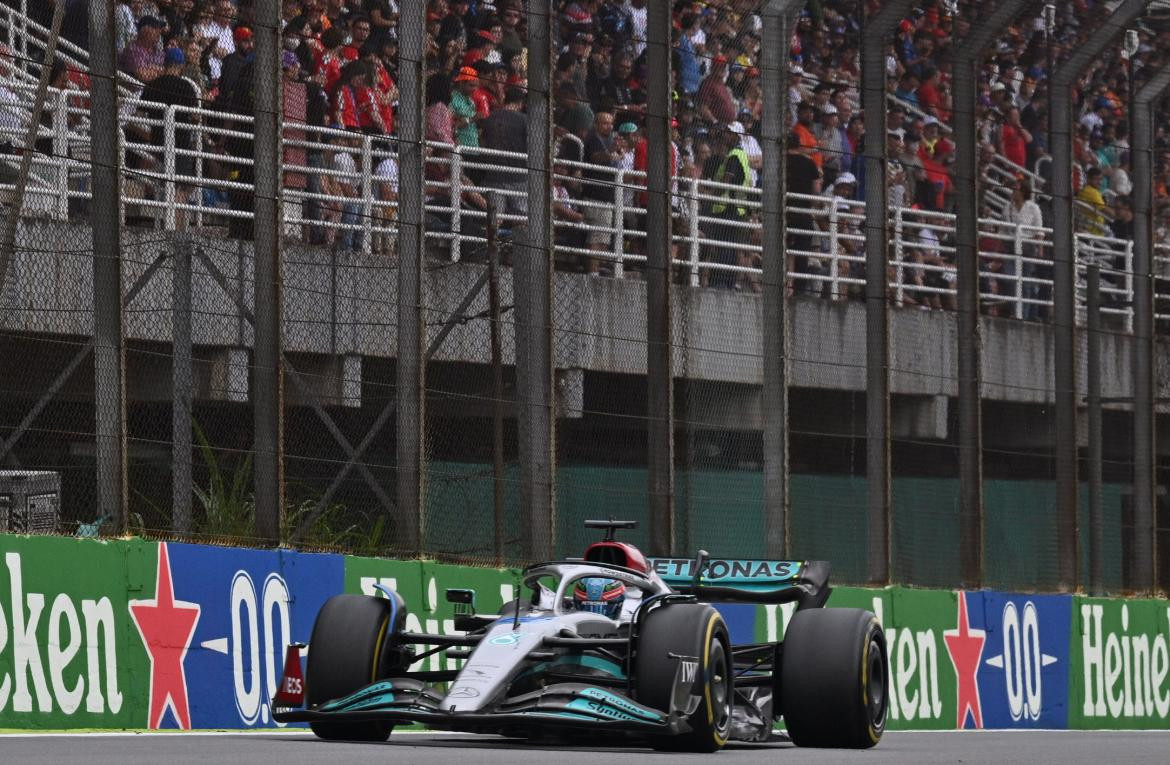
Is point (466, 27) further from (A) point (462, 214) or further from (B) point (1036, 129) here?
(B) point (1036, 129)

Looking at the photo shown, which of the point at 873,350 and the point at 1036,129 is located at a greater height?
the point at 1036,129

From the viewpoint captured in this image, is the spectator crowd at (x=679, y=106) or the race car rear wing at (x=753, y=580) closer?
the race car rear wing at (x=753, y=580)

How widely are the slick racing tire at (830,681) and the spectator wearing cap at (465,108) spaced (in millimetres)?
4723

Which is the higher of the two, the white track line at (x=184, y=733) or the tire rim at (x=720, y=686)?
the tire rim at (x=720, y=686)

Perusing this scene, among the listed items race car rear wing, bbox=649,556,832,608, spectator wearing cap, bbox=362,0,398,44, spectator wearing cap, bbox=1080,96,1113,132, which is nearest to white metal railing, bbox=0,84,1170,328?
spectator wearing cap, bbox=362,0,398,44

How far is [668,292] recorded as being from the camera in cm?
1518

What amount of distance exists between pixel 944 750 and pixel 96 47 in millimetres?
5180

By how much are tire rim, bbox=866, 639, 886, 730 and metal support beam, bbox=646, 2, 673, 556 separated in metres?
3.86

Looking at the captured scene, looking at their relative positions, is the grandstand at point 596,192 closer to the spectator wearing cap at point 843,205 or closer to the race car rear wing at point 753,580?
the spectator wearing cap at point 843,205

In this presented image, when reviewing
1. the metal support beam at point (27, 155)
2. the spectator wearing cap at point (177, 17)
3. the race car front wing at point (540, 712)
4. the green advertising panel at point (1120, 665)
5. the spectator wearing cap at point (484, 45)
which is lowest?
the green advertising panel at point (1120, 665)

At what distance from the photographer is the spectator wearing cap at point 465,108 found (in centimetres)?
1427

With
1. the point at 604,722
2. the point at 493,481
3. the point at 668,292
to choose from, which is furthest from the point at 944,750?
the point at 668,292

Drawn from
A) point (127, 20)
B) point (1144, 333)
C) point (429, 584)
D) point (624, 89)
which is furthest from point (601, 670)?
point (1144, 333)

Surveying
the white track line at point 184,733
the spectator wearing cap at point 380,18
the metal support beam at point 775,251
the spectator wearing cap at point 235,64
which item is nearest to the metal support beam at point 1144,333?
the metal support beam at point 775,251
